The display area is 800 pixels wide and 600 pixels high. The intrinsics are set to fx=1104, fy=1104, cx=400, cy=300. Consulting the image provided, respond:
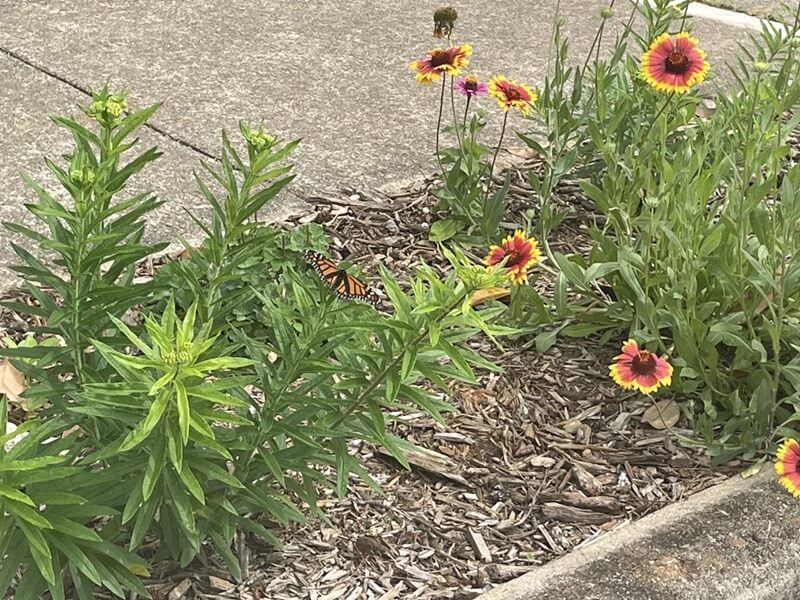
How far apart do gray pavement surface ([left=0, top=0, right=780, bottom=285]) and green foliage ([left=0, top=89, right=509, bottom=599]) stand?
50.7 inches

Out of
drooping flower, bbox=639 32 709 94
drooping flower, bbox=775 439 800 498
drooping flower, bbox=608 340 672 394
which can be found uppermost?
drooping flower, bbox=639 32 709 94

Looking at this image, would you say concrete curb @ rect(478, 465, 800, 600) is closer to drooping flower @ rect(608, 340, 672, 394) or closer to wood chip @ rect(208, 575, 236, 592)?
drooping flower @ rect(608, 340, 672, 394)

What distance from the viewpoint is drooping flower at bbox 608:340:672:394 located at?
2510 mm

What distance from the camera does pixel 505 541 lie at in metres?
2.46

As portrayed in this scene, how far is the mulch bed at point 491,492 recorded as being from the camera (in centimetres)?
232

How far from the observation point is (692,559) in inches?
90.0

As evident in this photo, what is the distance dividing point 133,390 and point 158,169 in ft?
7.11

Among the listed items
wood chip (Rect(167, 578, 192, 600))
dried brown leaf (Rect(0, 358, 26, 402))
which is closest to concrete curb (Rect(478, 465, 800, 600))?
wood chip (Rect(167, 578, 192, 600))

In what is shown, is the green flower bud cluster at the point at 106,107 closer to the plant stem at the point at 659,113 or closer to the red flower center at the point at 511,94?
the red flower center at the point at 511,94

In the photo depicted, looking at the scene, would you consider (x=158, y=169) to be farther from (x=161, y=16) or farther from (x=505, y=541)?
(x=505, y=541)

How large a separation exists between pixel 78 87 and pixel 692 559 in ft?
10.3

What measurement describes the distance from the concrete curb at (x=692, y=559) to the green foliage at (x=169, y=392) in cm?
44

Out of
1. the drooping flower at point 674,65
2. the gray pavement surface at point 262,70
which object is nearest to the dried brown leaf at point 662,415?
the drooping flower at point 674,65

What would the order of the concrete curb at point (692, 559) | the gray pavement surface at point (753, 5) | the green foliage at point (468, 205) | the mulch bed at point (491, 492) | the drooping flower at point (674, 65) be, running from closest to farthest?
the concrete curb at point (692, 559)
the mulch bed at point (491, 492)
the drooping flower at point (674, 65)
the green foliage at point (468, 205)
the gray pavement surface at point (753, 5)
